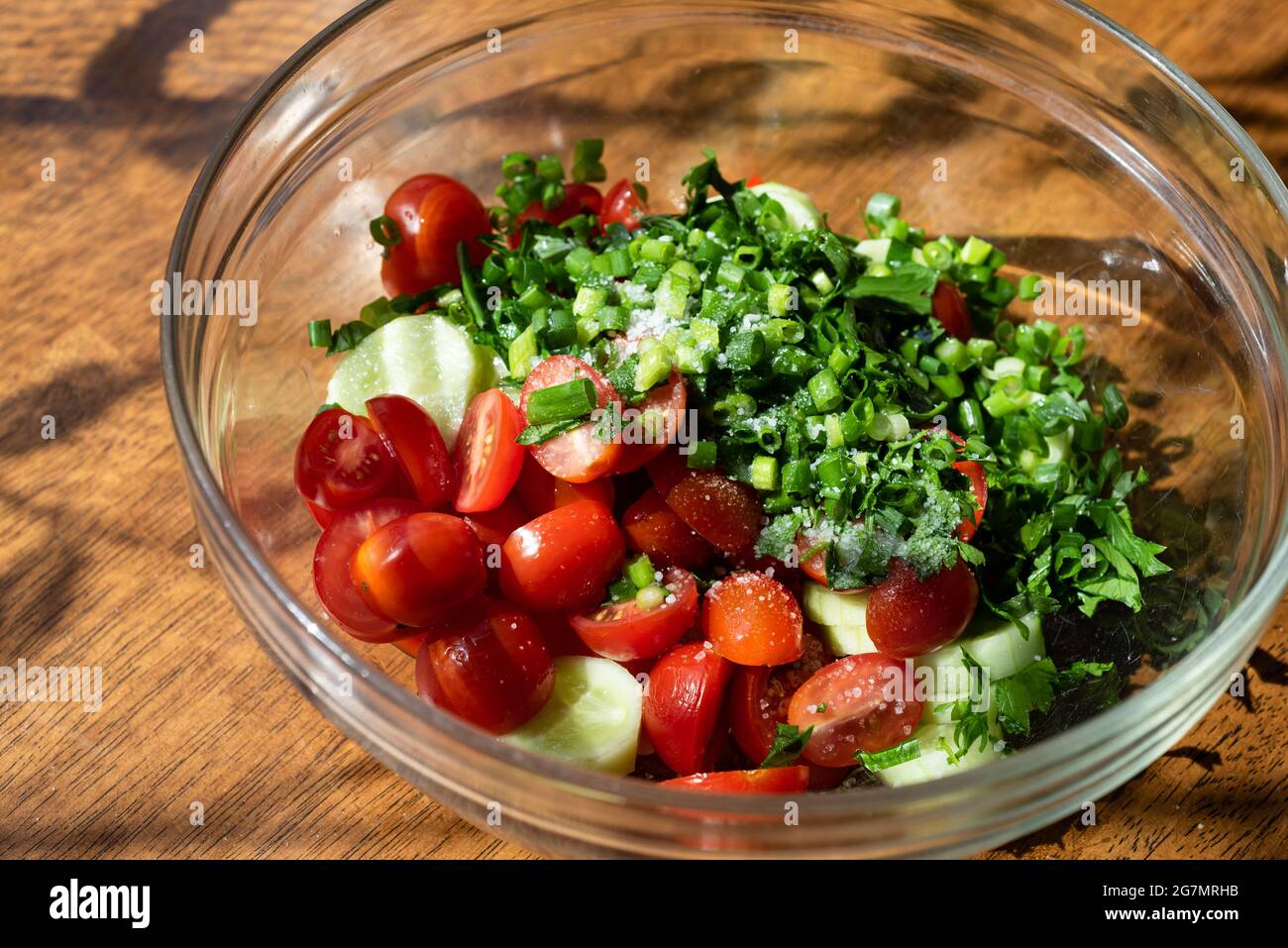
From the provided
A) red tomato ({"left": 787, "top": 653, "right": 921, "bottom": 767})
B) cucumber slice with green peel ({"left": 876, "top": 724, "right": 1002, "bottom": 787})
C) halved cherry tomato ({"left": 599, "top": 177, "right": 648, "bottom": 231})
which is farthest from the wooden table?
halved cherry tomato ({"left": 599, "top": 177, "right": 648, "bottom": 231})

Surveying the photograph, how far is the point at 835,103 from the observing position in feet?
6.70

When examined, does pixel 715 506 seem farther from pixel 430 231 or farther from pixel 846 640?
pixel 430 231

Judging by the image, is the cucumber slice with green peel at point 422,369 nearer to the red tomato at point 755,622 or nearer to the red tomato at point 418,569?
the red tomato at point 418,569

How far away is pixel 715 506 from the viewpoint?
1.53 metres

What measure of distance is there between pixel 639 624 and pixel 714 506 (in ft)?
0.59

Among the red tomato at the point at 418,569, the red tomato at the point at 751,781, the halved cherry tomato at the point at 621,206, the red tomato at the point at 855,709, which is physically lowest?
the red tomato at the point at 751,781

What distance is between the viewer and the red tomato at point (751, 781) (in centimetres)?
143

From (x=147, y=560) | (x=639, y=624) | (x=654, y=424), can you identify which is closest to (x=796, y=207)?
(x=654, y=424)

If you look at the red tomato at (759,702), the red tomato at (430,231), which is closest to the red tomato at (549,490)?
the red tomato at (759,702)

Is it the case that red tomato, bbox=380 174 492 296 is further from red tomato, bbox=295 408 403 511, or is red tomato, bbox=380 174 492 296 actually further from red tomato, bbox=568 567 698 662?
red tomato, bbox=568 567 698 662

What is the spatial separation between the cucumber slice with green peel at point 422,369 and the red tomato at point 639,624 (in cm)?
34

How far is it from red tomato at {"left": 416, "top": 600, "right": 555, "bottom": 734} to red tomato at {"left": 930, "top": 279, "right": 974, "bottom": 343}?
803mm

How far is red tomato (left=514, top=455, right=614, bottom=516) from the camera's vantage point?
1.57 meters

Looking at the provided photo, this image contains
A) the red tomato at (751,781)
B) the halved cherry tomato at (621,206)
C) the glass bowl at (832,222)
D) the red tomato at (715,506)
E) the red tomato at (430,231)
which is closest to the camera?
the glass bowl at (832,222)
